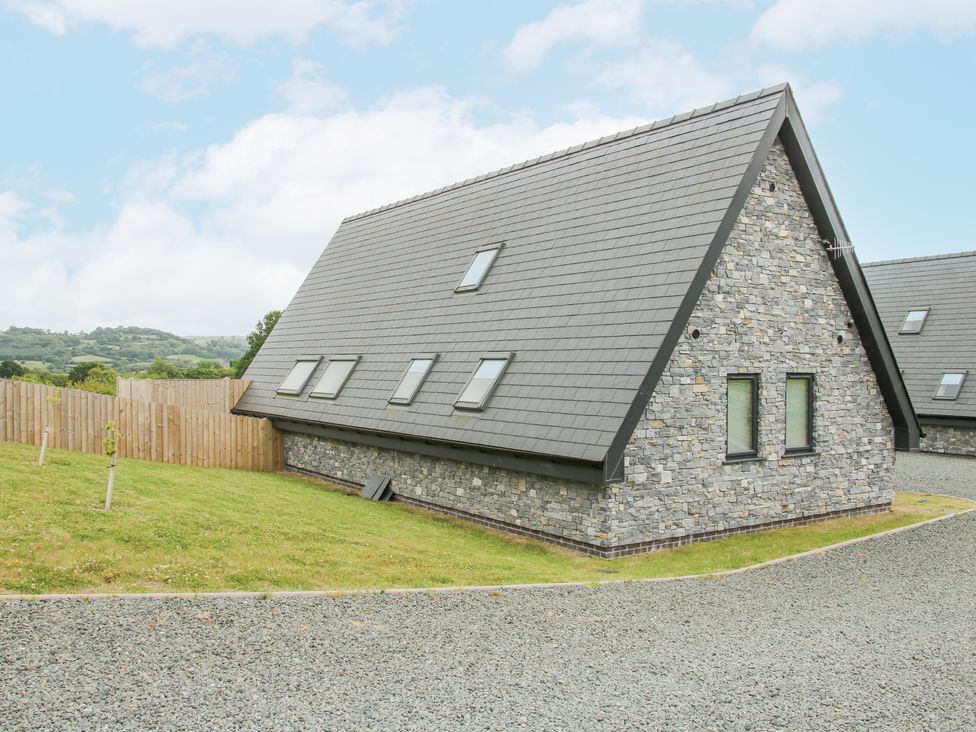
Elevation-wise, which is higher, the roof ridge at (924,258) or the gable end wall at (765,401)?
the roof ridge at (924,258)

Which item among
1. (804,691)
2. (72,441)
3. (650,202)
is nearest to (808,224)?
(650,202)

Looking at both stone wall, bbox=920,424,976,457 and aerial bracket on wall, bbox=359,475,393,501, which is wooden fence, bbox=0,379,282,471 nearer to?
aerial bracket on wall, bbox=359,475,393,501

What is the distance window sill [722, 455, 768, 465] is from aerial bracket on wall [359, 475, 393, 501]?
243 inches

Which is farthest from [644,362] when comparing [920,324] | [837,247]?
[920,324]

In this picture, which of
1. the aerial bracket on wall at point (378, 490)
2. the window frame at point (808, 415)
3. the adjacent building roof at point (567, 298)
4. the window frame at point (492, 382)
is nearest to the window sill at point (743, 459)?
the window frame at point (808, 415)

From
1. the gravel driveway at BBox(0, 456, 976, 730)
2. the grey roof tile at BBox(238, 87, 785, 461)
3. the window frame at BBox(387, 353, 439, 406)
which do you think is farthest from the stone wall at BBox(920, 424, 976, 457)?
the gravel driveway at BBox(0, 456, 976, 730)

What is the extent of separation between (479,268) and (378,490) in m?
4.86

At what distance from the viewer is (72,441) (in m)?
15.2

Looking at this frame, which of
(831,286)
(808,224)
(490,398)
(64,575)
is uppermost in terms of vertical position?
(808,224)

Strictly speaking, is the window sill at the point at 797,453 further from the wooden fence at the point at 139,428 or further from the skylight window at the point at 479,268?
the wooden fence at the point at 139,428

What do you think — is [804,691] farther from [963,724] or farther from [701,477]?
[701,477]

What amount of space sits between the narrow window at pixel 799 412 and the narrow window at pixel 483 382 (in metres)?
4.86

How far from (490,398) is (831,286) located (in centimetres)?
648

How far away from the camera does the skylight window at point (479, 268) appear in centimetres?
1574
